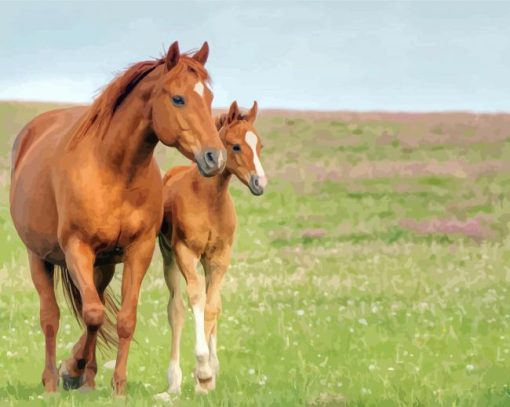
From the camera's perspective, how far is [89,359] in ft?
33.8

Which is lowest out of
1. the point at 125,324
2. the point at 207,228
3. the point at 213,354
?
the point at 213,354

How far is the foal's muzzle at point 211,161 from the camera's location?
8617 millimetres

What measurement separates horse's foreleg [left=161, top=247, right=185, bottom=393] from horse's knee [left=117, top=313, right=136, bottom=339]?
3.56ft

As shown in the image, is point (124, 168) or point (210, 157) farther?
point (124, 168)

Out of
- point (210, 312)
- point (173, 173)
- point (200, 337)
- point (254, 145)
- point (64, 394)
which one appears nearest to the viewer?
point (64, 394)

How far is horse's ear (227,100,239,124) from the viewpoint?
1079cm

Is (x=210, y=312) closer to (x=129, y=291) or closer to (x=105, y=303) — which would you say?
(x=105, y=303)

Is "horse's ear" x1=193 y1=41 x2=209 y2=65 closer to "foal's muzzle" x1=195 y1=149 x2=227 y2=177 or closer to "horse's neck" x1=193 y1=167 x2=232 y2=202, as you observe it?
"foal's muzzle" x1=195 y1=149 x2=227 y2=177

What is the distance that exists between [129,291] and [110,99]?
169 cm

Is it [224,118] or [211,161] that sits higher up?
[224,118]

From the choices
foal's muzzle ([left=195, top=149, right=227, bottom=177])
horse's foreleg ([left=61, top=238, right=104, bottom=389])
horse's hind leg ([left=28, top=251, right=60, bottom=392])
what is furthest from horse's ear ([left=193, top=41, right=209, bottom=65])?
horse's hind leg ([left=28, top=251, right=60, bottom=392])

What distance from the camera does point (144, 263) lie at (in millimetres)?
9508

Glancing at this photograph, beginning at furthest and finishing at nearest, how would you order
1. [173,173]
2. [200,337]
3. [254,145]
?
[173,173]
[254,145]
[200,337]

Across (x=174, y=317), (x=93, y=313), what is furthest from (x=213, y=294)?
(x=93, y=313)
